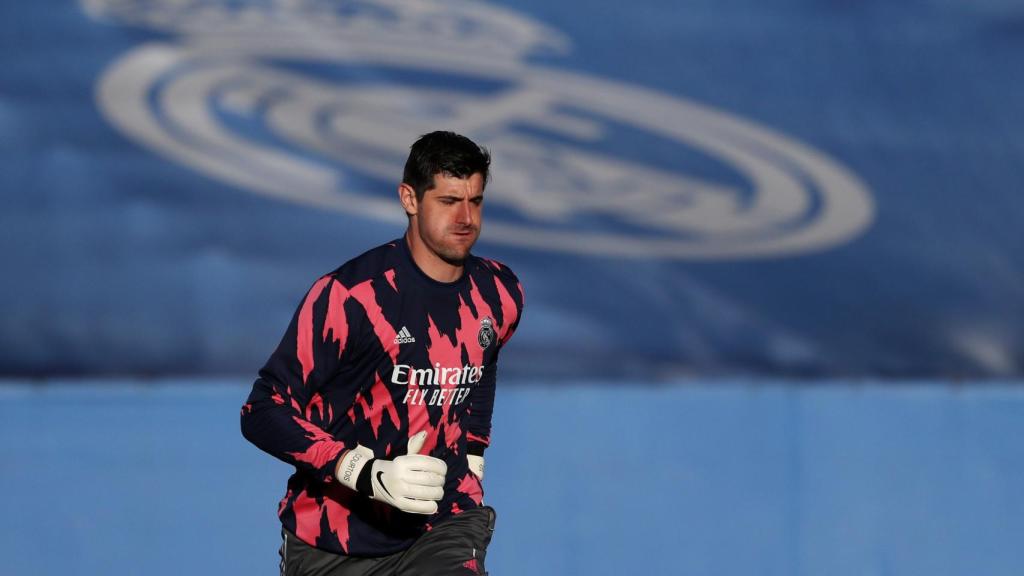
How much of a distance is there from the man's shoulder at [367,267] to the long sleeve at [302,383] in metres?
0.05

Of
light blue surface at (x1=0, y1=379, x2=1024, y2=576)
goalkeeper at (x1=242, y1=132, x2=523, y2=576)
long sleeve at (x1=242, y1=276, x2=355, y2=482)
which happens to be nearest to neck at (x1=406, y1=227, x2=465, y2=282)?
goalkeeper at (x1=242, y1=132, x2=523, y2=576)

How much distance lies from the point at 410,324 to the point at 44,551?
2416 millimetres

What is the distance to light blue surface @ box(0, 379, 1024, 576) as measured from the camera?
5.10 m

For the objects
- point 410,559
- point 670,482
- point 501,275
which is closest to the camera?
point 410,559

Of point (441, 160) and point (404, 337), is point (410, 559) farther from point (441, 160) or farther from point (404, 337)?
point (441, 160)

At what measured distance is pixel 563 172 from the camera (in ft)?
21.1

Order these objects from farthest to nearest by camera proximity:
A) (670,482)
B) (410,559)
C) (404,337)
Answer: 1. (670,482)
2. (410,559)
3. (404,337)

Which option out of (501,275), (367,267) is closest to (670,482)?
(501,275)

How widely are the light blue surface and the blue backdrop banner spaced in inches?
14.0

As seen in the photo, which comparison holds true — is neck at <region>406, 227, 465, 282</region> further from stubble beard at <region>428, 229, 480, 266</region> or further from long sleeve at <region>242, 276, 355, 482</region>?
long sleeve at <region>242, 276, 355, 482</region>

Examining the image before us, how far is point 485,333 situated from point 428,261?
257 millimetres

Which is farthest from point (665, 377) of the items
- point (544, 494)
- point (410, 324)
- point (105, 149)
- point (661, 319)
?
point (105, 149)

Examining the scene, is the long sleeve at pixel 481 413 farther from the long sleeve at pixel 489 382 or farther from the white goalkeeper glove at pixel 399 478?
the white goalkeeper glove at pixel 399 478

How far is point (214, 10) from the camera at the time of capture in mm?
6609
